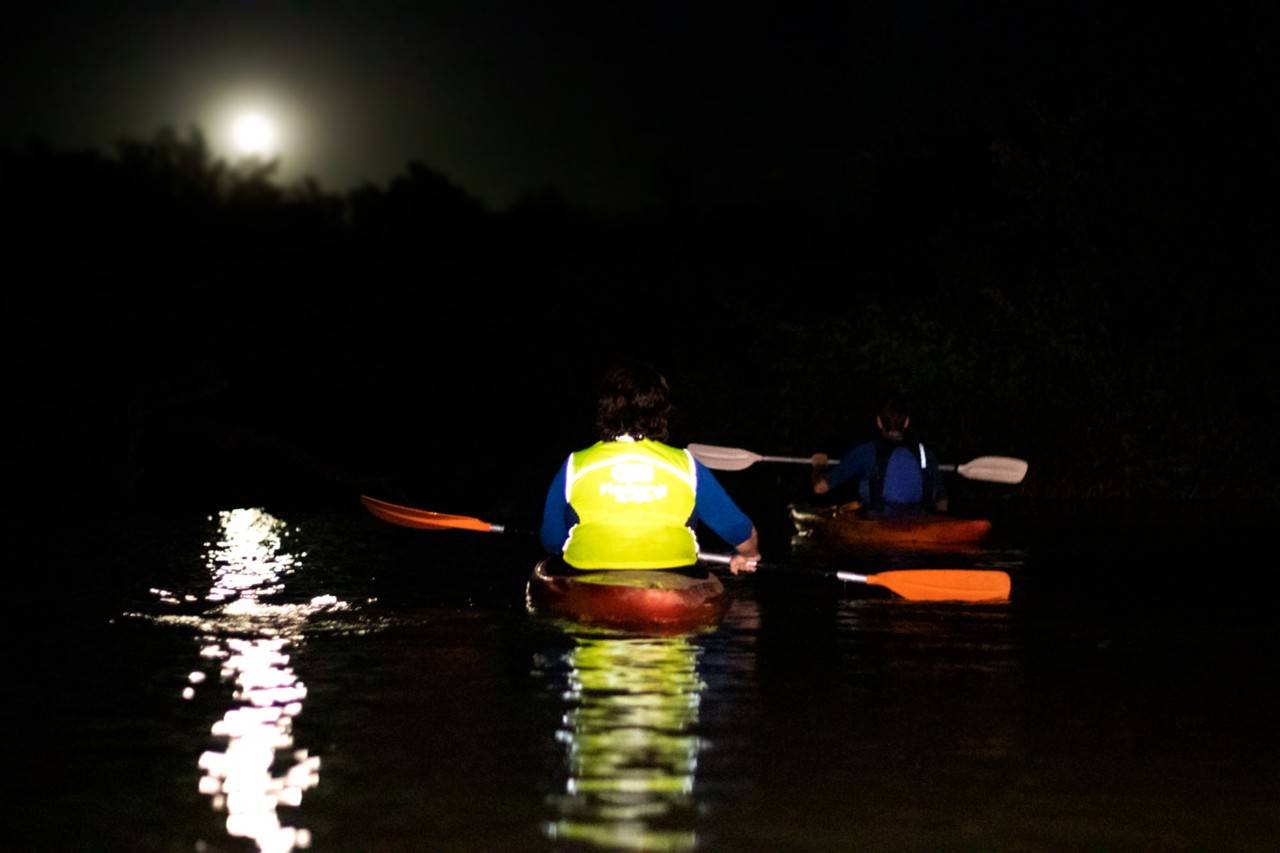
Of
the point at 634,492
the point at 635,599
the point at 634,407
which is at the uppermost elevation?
the point at 634,407

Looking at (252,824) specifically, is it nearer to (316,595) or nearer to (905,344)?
(316,595)

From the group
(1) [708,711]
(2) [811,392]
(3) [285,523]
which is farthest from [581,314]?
(1) [708,711]

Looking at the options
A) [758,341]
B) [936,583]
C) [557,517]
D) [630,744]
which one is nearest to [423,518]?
[557,517]

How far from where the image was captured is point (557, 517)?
9.78 meters

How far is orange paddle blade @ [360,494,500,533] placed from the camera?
12312mm

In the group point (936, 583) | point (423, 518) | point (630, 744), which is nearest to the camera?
point (630, 744)

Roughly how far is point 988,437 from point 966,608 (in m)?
11.9

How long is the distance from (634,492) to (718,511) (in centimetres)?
47

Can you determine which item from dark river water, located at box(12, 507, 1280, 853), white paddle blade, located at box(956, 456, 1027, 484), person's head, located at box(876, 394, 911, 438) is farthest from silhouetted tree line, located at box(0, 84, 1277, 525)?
dark river water, located at box(12, 507, 1280, 853)

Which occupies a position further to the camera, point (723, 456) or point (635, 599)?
point (723, 456)

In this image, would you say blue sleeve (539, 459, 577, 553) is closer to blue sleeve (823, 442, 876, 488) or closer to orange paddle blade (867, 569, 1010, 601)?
orange paddle blade (867, 569, 1010, 601)

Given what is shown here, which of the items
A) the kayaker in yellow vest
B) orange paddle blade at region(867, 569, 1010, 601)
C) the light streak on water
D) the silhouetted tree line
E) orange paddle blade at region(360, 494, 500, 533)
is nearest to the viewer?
the light streak on water

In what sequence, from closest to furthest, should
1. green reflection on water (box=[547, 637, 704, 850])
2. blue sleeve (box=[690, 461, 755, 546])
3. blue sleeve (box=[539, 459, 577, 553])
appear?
green reflection on water (box=[547, 637, 704, 850])
blue sleeve (box=[690, 461, 755, 546])
blue sleeve (box=[539, 459, 577, 553])

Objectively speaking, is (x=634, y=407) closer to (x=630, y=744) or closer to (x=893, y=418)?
(x=630, y=744)
